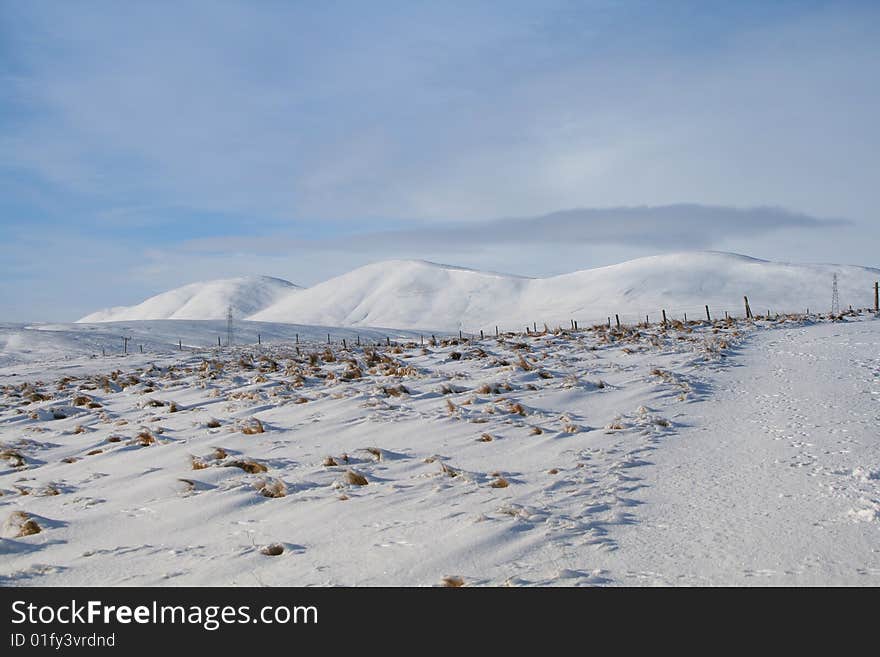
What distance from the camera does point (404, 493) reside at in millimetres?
6008

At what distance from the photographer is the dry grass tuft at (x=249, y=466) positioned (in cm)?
681

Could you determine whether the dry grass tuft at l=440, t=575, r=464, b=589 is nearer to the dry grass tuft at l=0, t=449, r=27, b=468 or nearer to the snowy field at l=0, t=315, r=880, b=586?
the snowy field at l=0, t=315, r=880, b=586

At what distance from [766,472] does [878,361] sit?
9492 millimetres

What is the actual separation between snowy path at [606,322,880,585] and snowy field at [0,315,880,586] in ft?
0.08

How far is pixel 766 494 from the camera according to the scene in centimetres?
562

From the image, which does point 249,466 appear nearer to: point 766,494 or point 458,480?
point 458,480

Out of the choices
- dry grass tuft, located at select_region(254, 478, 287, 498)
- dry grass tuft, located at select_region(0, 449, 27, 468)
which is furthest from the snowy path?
dry grass tuft, located at select_region(0, 449, 27, 468)

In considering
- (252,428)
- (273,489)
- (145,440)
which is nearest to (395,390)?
(252,428)

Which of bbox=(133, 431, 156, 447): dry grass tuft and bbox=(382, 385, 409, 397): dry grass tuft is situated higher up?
bbox=(382, 385, 409, 397): dry grass tuft

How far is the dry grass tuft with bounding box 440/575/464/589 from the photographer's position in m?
4.05

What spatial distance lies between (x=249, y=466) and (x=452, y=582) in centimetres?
344

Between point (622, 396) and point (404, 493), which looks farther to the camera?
point (622, 396)
